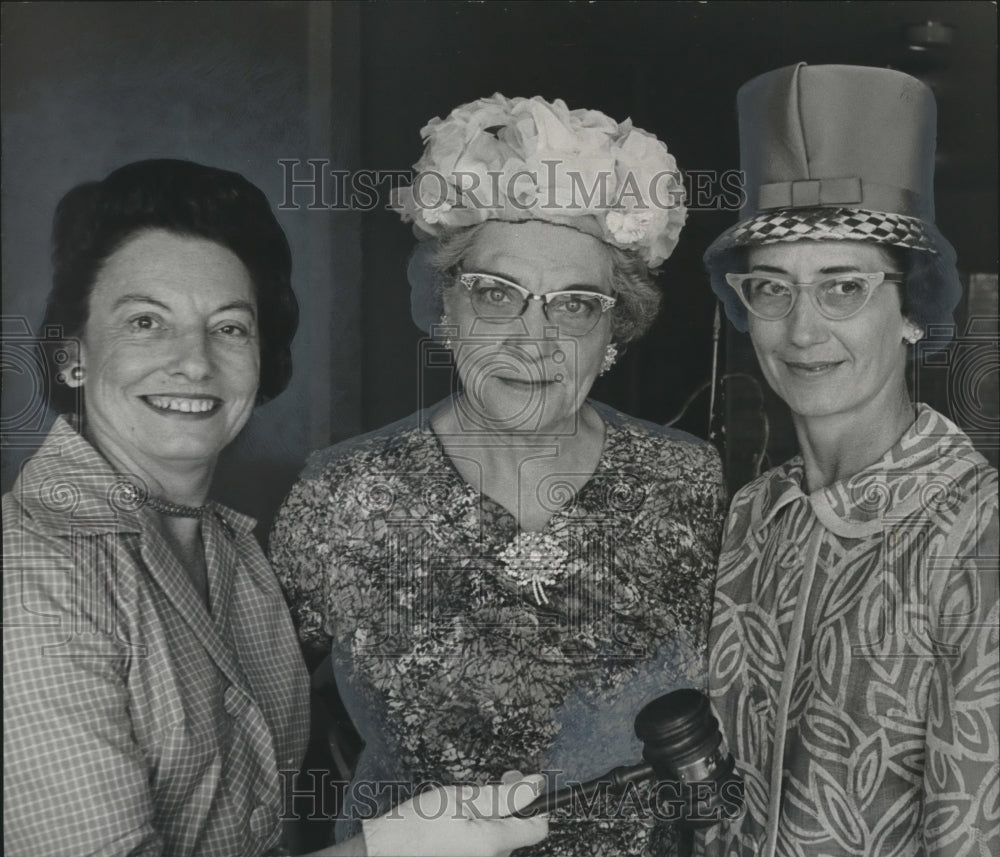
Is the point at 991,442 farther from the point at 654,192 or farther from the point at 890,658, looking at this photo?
the point at 654,192

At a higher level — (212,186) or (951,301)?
(212,186)

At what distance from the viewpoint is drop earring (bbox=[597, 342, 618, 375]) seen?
2.40 m

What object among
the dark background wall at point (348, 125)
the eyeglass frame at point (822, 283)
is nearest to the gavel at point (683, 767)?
the dark background wall at point (348, 125)

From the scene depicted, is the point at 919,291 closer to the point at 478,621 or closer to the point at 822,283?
the point at 822,283

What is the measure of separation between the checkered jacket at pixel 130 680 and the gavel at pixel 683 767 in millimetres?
669

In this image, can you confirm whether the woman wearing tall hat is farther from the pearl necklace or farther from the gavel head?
the pearl necklace

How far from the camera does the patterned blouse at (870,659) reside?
7.48 ft

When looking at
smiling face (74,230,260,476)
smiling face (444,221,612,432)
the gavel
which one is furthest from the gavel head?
smiling face (74,230,260,476)

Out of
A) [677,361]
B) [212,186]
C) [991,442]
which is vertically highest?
[212,186]

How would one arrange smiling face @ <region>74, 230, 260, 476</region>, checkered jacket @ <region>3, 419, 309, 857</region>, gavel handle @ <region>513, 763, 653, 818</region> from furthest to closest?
gavel handle @ <region>513, 763, 653, 818</region>
smiling face @ <region>74, 230, 260, 476</region>
checkered jacket @ <region>3, 419, 309, 857</region>

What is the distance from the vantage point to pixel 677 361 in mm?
2424

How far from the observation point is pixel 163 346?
2.25 m

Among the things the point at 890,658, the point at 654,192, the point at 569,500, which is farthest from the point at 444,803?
the point at 654,192

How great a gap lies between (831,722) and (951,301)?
3.18ft
